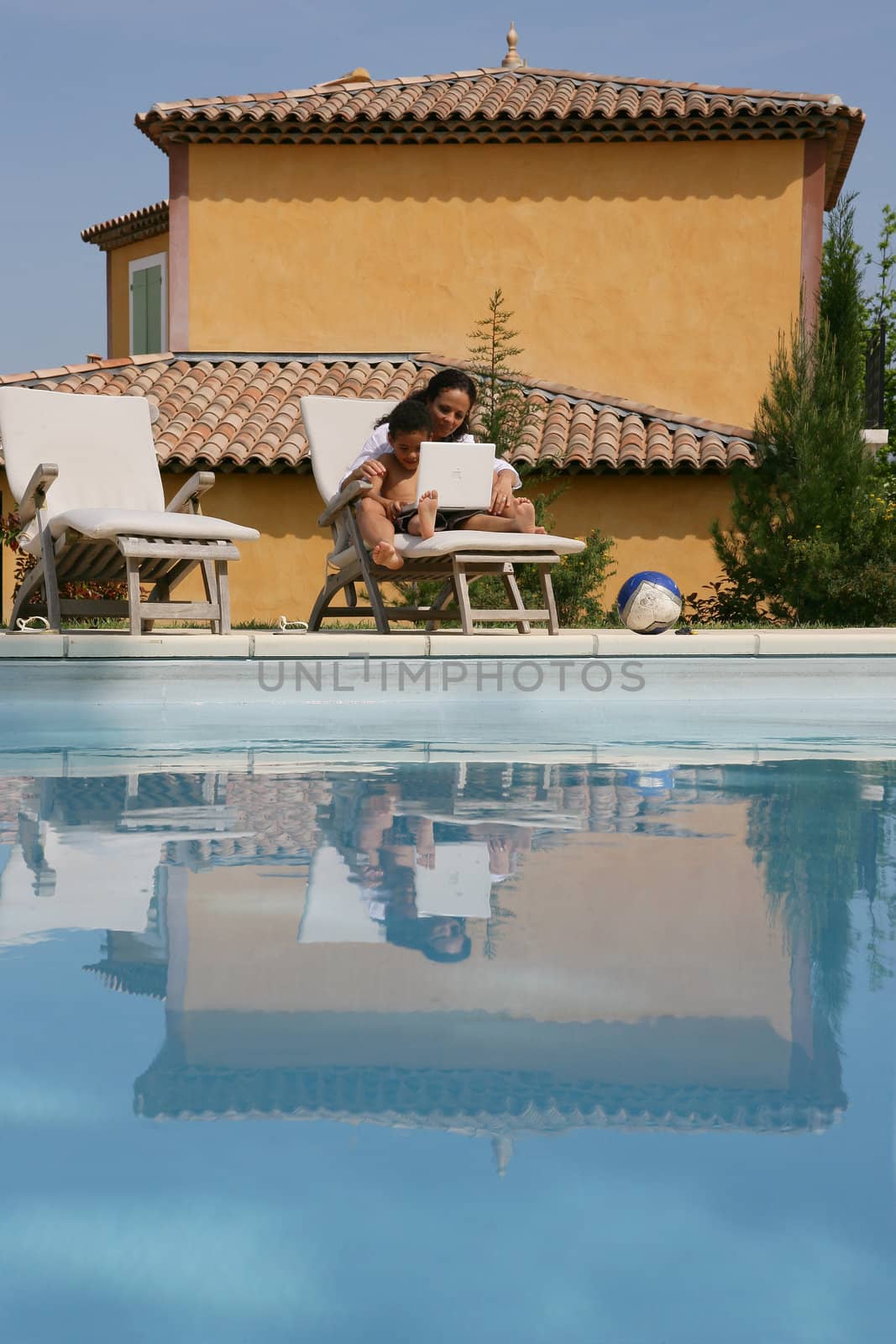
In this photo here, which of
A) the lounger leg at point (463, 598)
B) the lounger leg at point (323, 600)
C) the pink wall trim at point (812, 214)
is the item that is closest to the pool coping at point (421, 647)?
the lounger leg at point (463, 598)

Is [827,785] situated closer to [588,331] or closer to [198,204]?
[588,331]

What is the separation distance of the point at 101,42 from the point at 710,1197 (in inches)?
797

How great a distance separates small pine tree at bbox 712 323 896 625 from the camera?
1216cm

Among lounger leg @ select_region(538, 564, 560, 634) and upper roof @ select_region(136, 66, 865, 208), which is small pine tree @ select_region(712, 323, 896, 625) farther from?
lounger leg @ select_region(538, 564, 560, 634)

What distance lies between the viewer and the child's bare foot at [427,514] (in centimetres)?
706

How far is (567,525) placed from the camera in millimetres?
14781

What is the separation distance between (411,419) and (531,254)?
10294mm

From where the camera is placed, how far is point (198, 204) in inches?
671

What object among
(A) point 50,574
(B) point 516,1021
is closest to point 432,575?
(A) point 50,574

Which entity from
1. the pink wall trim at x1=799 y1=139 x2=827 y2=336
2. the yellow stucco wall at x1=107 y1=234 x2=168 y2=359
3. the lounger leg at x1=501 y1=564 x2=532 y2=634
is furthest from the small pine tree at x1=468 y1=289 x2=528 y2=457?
the yellow stucco wall at x1=107 y1=234 x2=168 y2=359

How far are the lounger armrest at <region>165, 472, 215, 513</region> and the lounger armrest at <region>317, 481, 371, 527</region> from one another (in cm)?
64

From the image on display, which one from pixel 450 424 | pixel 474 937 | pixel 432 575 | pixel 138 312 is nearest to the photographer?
pixel 474 937

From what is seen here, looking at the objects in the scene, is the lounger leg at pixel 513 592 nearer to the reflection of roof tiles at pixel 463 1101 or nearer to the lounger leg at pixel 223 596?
the lounger leg at pixel 223 596

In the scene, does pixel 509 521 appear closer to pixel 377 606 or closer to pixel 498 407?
pixel 377 606
